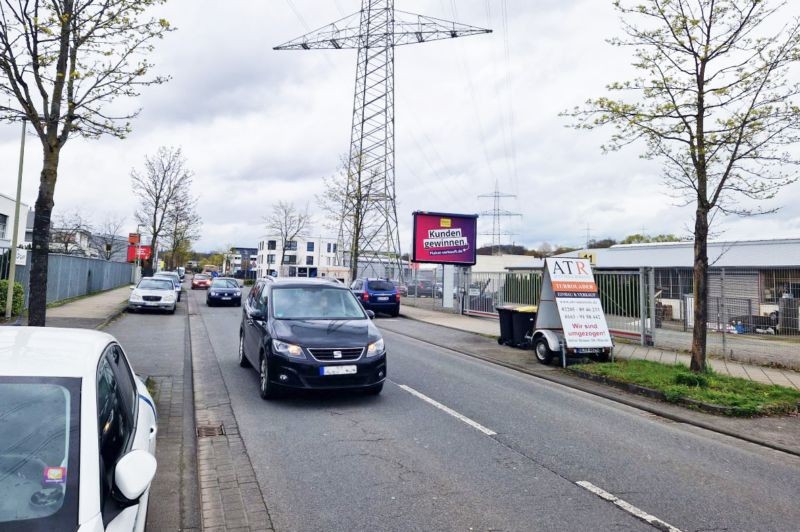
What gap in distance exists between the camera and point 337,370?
6738 millimetres

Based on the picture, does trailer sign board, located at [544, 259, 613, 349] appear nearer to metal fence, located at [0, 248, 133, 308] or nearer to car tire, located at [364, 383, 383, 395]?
car tire, located at [364, 383, 383, 395]

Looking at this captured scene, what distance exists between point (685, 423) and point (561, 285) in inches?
178

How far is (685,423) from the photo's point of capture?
682 centimetres

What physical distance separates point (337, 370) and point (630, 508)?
376 cm

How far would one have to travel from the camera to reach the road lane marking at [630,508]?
3756mm

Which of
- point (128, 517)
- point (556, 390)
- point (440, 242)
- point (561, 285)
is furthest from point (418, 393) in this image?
point (440, 242)

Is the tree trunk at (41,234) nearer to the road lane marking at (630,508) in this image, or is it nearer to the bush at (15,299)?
the road lane marking at (630,508)

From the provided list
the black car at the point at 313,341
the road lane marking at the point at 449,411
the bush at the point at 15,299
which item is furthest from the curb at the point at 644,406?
the bush at the point at 15,299

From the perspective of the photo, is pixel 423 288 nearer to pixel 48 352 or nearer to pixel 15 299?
pixel 15 299

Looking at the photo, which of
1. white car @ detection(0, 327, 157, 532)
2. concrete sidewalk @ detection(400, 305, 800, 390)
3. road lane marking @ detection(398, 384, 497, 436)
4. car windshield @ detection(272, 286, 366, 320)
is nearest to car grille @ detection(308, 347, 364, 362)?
car windshield @ detection(272, 286, 366, 320)

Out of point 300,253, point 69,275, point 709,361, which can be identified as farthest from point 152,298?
point 300,253

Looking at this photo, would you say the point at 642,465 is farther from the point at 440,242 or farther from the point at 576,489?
the point at 440,242

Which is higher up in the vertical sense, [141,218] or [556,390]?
[141,218]

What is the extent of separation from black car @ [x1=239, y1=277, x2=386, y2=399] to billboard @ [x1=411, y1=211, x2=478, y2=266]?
17.1 metres
